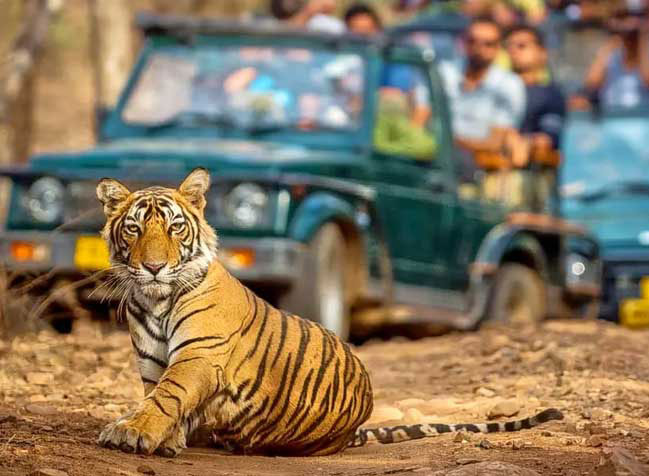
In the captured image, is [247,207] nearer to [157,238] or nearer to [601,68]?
[157,238]

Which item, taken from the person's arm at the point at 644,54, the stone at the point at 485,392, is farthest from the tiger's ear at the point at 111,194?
the person's arm at the point at 644,54

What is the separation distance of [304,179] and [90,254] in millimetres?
1270

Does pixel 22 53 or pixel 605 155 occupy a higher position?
pixel 22 53

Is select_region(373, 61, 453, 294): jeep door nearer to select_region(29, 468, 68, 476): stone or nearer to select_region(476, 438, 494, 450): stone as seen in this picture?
select_region(476, 438, 494, 450): stone

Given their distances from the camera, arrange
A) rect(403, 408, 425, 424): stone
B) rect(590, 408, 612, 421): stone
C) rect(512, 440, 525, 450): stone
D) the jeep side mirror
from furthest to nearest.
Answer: the jeep side mirror
rect(403, 408, 425, 424): stone
rect(590, 408, 612, 421): stone
rect(512, 440, 525, 450): stone

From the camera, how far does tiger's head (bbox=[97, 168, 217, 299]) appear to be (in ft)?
19.0

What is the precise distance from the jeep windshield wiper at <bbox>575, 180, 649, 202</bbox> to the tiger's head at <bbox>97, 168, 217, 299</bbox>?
30.8 ft

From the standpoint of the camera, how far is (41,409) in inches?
274

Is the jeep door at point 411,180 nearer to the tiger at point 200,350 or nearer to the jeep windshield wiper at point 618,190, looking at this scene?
the jeep windshield wiper at point 618,190

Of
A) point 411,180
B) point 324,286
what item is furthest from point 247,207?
point 411,180

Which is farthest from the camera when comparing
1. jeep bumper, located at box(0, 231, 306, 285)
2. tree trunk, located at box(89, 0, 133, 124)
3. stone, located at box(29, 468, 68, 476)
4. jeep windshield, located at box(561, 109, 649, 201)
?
tree trunk, located at box(89, 0, 133, 124)

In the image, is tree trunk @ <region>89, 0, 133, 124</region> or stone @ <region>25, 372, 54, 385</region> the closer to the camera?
stone @ <region>25, 372, 54, 385</region>

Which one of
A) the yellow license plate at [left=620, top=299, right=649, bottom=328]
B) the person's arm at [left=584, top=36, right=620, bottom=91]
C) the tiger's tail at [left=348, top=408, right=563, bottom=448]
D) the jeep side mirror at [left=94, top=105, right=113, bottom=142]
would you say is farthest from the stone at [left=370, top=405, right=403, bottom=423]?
the person's arm at [left=584, top=36, right=620, bottom=91]

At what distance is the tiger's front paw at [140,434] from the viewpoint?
552 cm
